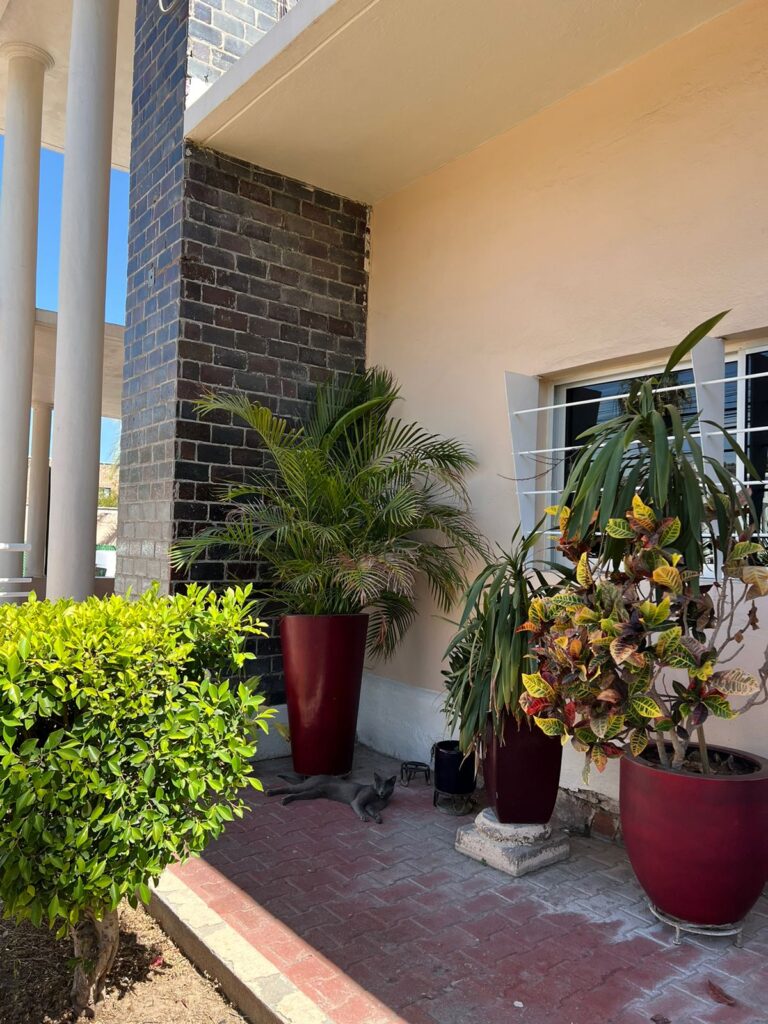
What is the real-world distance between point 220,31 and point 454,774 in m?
4.64

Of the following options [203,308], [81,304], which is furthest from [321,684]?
[81,304]

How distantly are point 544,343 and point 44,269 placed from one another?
25.9 m

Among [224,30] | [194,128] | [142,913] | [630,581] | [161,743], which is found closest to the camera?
[161,743]

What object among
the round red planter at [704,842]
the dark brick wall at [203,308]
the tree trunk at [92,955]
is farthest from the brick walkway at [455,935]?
the dark brick wall at [203,308]

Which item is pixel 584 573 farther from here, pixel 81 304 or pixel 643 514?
pixel 81 304

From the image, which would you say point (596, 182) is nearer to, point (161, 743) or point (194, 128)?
point (194, 128)

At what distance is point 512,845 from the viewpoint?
10.4 ft

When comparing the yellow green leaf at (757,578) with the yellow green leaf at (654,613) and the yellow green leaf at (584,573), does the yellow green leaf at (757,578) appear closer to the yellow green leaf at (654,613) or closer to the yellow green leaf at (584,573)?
the yellow green leaf at (654,613)

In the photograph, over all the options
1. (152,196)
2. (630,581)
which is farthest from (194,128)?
(630,581)

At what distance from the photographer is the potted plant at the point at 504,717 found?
3.07m

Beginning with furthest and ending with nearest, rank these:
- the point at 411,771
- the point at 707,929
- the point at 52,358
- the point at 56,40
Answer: the point at 52,358 → the point at 56,40 → the point at 411,771 → the point at 707,929

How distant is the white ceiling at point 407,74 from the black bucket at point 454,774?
3378mm

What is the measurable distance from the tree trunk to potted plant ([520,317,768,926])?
4.84 ft

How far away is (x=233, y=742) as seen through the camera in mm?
2221
